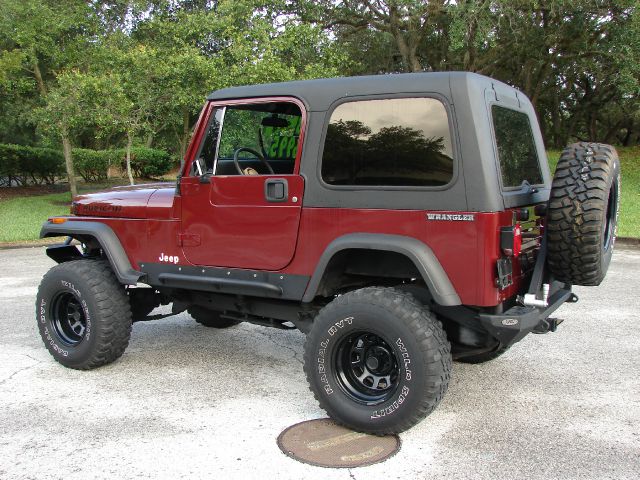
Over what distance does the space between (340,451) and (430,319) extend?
35.6 inches

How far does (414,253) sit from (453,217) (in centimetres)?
29

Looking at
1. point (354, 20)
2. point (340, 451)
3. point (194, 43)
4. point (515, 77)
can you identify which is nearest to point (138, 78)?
point (194, 43)

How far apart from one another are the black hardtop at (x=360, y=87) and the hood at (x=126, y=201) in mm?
918

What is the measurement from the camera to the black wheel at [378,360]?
11.0 ft

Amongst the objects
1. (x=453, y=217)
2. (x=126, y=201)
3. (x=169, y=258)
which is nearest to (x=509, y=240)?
(x=453, y=217)

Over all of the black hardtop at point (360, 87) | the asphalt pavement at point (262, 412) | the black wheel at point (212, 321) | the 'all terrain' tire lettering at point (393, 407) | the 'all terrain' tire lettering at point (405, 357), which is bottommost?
the asphalt pavement at point (262, 412)

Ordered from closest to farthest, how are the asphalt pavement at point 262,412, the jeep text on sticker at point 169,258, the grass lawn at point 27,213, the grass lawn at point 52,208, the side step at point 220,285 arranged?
the asphalt pavement at point 262,412
the side step at point 220,285
the jeep text on sticker at point 169,258
the grass lawn at point 52,208
the grass lawn at point 27,213

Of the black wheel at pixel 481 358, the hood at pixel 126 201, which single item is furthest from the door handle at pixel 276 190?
the black wheel at pixel 481 358

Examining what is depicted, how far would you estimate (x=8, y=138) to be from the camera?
30656 mm

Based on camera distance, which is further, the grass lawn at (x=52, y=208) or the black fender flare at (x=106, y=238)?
the grass lawn at (x=52, y=208)

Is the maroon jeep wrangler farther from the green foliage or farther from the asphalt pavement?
the green foliage

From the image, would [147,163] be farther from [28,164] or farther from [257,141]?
[257,141]

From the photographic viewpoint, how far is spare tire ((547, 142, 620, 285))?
11.0ft

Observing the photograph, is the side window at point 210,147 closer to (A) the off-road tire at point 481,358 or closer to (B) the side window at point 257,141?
(B) the side window at point 257,141
